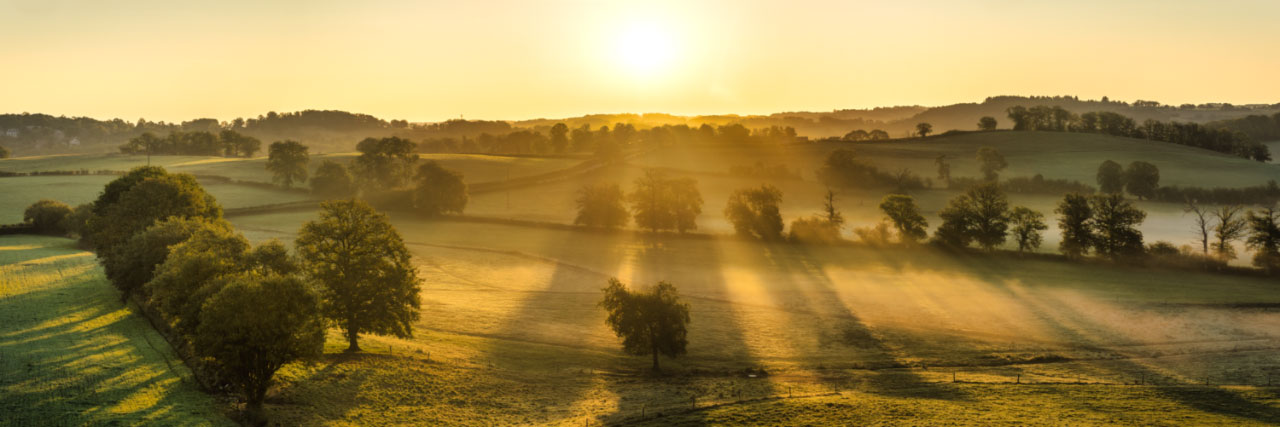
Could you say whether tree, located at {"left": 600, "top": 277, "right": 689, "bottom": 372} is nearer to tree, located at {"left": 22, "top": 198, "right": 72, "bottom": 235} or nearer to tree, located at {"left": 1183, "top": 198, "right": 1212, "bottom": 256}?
tree, located at {"left": 1183, "top": 198, "right": 1212, "bottom": 256}

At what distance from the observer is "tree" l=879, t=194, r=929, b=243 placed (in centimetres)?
9069

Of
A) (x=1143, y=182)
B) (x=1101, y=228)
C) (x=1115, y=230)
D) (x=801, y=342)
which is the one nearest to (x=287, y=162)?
(x=801, y=342)

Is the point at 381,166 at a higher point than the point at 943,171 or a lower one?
lower

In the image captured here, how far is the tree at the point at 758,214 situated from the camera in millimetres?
95000

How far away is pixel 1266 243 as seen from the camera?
77.0 m

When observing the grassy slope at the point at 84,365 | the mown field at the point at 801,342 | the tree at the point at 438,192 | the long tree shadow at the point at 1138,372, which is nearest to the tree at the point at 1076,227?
the mown field at the point at 801,342

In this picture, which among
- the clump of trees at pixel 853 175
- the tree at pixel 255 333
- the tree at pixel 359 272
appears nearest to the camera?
the tree at pixel 255 333

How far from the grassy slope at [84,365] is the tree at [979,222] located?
84.9 metres

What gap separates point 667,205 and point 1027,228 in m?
48.9

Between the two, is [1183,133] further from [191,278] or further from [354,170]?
[191,278]

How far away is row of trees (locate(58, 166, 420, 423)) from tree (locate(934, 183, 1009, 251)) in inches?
2817

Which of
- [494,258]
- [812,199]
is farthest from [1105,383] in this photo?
[812,199]

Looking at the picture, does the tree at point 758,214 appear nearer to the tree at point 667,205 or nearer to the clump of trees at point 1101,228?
the tree at point 667,205

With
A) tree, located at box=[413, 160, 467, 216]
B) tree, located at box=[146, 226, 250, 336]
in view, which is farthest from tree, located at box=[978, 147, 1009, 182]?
tree, located at box=[146, 226, 250, 336]
